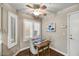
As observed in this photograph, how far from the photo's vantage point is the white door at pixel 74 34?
182cm

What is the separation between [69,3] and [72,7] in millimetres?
91

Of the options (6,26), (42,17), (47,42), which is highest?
(42,17)

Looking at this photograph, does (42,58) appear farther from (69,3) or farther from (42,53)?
(69,3)

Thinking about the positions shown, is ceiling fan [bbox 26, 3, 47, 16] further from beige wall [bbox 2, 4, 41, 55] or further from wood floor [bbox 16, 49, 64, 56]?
wood floor [bbox 16, 49, 64, 56]

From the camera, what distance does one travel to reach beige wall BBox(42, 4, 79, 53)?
73.3 inches

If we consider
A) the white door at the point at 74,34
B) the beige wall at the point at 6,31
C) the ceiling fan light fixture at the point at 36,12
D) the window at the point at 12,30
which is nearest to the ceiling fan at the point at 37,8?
the ceiling fan light fixture at the point at 36,12

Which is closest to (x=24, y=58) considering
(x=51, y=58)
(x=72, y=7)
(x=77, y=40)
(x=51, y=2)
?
(x=51, y=58)

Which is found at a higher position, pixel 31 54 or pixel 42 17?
pixel 42 17

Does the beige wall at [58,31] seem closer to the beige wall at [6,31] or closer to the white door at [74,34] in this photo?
the white door at [74,34]

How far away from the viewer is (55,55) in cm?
185

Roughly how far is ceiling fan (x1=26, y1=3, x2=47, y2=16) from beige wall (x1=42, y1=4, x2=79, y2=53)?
5.4 inches

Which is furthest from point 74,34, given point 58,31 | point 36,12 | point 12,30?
point 12,30

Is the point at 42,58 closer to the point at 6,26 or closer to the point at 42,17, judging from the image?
the point at 42,17

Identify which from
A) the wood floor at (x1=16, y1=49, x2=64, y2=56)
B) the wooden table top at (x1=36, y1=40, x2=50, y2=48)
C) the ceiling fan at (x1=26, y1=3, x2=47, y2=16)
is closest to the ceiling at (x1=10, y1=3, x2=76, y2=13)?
the ceiling fan at (x1=26, y1=3, x2=47, y2=16)
